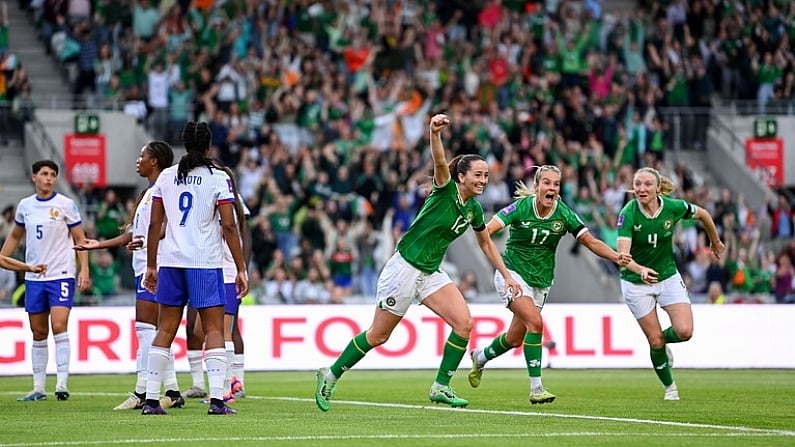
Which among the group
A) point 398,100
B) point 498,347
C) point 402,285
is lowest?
point 498,347

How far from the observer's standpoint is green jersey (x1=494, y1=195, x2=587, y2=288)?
14.8 m

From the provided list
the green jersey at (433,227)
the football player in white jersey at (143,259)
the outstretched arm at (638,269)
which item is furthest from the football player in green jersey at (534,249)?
the football player in white jersey at (143,259)

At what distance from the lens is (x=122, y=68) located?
3019cm

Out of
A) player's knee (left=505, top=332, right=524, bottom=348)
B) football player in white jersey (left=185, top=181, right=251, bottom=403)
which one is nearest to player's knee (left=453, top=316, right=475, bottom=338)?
player's knee (left=505, top=332, right=524, bottom=348)

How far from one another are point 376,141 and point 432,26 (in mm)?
4216

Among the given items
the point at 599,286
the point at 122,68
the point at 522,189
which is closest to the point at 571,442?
the point at 522,189

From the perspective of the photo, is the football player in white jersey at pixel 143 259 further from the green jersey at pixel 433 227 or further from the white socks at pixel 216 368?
the green jersey at pixel 433 227

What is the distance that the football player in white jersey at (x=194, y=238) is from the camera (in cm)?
1220

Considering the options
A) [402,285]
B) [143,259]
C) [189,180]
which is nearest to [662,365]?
[402,285]

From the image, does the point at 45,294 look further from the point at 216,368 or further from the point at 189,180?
the point at 189,180

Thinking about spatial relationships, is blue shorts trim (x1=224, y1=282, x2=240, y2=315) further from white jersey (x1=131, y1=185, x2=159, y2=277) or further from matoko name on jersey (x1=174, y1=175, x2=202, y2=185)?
matoko name on jersey (x1=174, y1=175, x2=202, y2=185)

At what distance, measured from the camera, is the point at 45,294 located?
15758 mm

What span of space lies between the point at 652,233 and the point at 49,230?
21.4 feet

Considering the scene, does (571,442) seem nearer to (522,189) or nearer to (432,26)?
(522,189)
